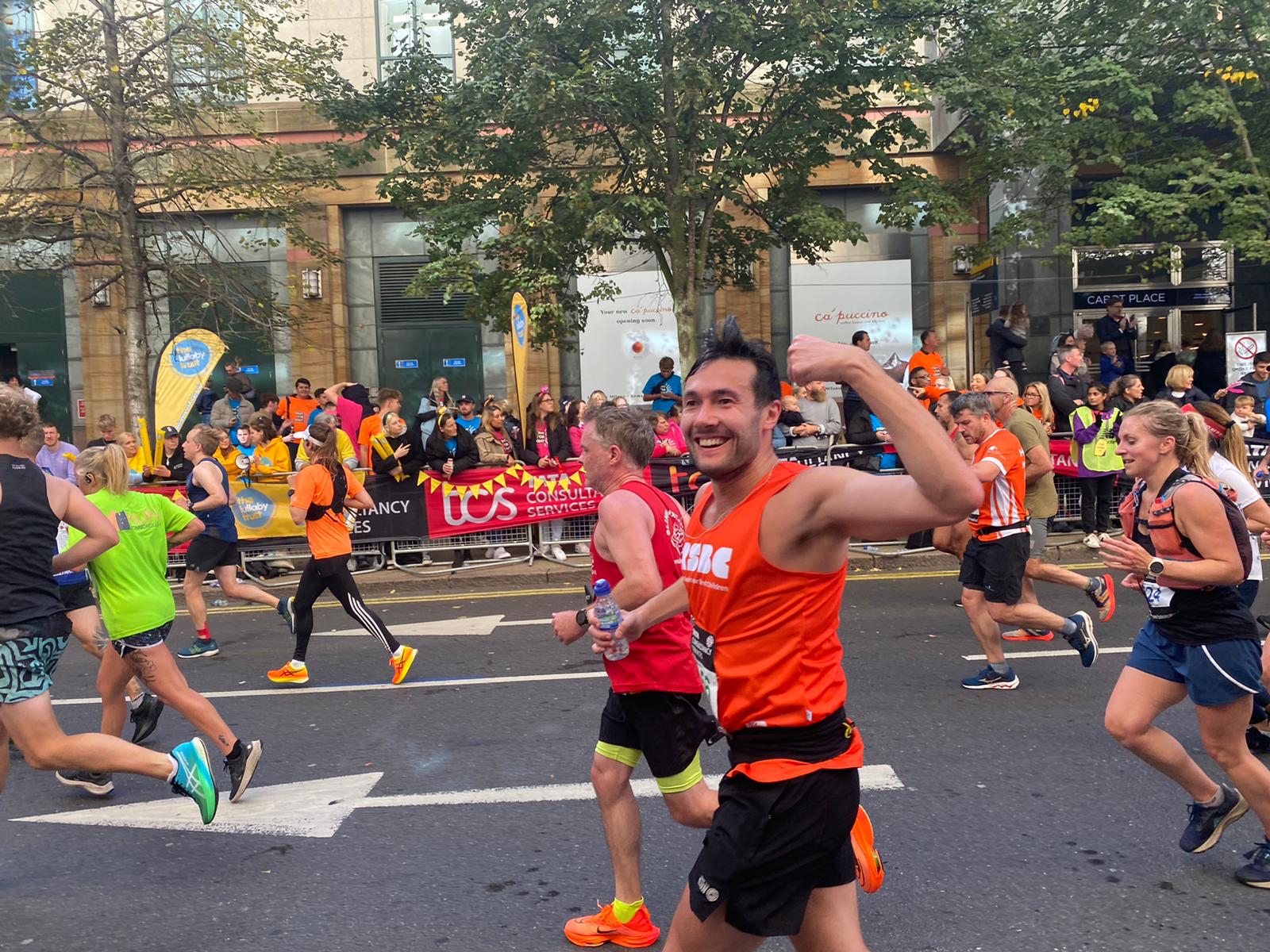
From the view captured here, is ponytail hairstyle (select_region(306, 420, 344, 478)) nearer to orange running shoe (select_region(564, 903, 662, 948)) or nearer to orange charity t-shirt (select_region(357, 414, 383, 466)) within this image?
orange running shoe (select_region(564, 903, 662, 948))

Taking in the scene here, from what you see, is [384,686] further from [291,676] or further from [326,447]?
[326,447]

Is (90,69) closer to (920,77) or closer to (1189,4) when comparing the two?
(920,77)

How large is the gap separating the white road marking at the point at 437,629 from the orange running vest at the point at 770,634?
6706mm

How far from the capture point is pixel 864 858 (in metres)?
2.84

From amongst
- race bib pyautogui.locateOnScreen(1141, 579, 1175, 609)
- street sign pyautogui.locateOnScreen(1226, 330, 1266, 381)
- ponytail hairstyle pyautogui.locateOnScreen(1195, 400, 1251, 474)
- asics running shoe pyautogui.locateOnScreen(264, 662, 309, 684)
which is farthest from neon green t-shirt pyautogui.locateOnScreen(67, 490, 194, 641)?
street sign pyautogui.locateOnScreen(1226, 330, 1266, 381)

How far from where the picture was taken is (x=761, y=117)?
14805 millimetres

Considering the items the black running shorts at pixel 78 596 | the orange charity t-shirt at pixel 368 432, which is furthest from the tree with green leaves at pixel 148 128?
the black running shorts at pixel 78 596

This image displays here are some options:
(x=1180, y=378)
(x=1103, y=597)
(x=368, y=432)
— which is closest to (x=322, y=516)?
(x=1103, y=597)

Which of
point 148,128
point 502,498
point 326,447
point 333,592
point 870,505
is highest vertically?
point 148,128

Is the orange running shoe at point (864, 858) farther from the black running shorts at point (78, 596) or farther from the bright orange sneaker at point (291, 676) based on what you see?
the black running shorts at point (78, 596)

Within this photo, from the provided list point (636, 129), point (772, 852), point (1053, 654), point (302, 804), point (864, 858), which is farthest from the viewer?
point (636, 129)

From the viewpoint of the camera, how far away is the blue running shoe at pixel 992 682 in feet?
22.9

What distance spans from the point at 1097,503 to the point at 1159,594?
906 centimetres

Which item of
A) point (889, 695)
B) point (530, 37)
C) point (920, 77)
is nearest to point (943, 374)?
point (920, 77)
